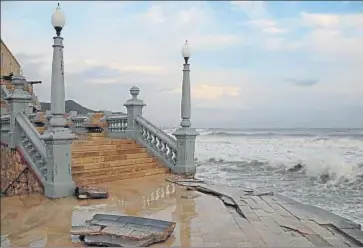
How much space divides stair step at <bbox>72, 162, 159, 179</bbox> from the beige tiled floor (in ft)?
1.94

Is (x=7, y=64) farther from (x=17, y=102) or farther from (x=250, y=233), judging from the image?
(x=250, y=233)

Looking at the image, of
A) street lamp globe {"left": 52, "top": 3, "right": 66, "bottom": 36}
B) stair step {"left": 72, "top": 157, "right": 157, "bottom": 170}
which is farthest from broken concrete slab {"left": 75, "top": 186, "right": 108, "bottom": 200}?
street lamp globe {"left": 52, "top": 3, "right": 66, "bottom": 36}

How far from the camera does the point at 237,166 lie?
16.8 meters

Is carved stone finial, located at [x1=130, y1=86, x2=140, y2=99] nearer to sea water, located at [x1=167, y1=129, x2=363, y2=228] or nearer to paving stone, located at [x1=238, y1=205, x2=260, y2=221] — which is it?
sea water, located at [x1=167, y1=129, x2=363, y2=228]

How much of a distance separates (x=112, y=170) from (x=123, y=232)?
5.14 m

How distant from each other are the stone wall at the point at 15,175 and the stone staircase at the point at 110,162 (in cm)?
86

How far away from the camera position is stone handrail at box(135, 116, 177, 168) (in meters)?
10.9

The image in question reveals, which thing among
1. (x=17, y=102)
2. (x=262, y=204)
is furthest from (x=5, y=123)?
(x=262, y=204)

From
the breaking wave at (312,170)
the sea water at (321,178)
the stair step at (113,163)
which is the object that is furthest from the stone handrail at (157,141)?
the breaking wave at (312,170)

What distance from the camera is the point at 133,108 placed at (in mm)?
12156

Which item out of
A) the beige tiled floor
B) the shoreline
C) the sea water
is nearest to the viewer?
the beige tiled floor

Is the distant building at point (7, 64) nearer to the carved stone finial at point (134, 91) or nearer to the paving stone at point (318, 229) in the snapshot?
the carved stone finial at point (134, 91)

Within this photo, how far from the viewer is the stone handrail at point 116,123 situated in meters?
12.8

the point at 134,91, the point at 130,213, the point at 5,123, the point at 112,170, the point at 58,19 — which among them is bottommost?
the point at 130,213
